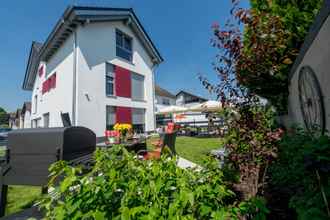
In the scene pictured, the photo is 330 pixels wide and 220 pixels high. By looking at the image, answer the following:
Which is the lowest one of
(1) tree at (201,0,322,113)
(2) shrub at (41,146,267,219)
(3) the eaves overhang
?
(2) shrub at (41,146,267,219)

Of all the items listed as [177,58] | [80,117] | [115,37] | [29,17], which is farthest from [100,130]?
[177,58]

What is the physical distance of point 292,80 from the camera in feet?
14.8

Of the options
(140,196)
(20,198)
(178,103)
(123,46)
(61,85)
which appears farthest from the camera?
(178,103)

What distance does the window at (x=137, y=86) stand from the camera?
1436 cm

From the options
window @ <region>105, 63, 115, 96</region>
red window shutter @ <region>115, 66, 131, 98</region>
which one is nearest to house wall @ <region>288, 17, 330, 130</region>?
window @ <region>105, 63, 115, 96</region>

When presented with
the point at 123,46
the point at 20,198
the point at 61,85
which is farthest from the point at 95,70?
the point at 20,198

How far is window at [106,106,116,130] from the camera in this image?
1188 cm

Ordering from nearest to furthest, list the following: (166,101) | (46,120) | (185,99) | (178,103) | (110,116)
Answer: (110,116)
(46,120)
(166,101)
(178,103)
(185,99)

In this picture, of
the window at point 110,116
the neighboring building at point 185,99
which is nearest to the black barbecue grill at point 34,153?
the window at point 110,116

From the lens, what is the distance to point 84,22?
1054cm

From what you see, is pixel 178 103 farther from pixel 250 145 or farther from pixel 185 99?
pixel 250 145

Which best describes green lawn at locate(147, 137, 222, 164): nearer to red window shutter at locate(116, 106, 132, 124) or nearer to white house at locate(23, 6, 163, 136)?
red window shutter at locate(116, 106, 132, 124)

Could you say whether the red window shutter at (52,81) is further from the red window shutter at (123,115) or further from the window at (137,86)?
the window at (137,86)

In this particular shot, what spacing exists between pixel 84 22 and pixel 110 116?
602cm
